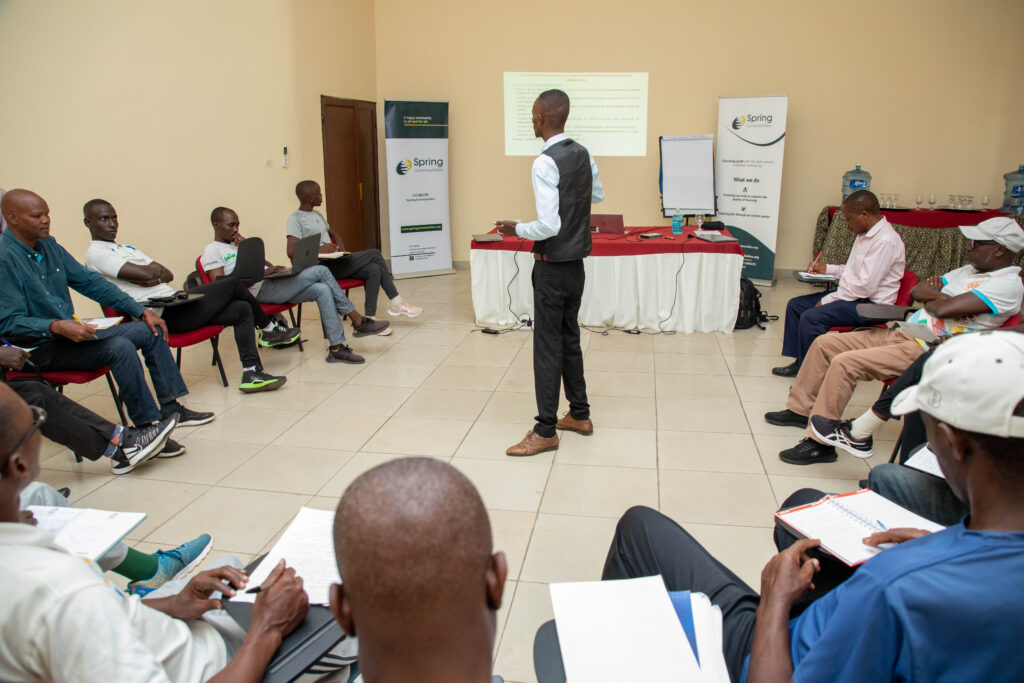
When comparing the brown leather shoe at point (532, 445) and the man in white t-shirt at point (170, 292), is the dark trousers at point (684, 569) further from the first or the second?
the man in white t-shirt at point (170, 292)

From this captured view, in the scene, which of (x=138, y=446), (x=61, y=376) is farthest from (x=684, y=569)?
(x=61, y=376)

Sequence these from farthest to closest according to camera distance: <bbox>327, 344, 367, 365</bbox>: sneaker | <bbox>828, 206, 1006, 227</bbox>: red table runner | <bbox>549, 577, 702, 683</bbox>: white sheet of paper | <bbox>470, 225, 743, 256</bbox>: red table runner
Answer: <bbox>828, 206, 1006, 227</bbox>: red table runner, <bbox>470, 225, 743, 256</bbox>: red table runner, <bbox>327, 344, 367, 365</bbox>: sneaker, <bbox>549, 577, 702, 683</bbox>: white sheet of paper

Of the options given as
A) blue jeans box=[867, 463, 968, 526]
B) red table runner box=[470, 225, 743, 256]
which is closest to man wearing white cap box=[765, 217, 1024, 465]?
blue jeans box=[867, 463, 968, 526]

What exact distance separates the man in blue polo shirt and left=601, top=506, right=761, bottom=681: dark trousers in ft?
0.44

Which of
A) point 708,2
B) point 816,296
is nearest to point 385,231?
point 708,2

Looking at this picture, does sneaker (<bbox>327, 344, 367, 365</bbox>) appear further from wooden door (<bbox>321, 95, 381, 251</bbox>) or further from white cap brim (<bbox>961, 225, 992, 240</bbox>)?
white cap brim (<bbox>961, 225, 992, 240</bbox>)

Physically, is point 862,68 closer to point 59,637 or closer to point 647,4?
point 647,4

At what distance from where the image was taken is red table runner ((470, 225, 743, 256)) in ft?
17.2

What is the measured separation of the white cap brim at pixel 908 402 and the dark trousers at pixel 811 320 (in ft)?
8.74

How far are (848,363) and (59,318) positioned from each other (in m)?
3.71

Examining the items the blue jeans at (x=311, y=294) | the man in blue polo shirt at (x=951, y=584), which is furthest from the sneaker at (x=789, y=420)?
the blue jeans at (x=311, y=294)

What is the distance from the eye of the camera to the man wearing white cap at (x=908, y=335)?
290cm

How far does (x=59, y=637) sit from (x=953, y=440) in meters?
1.32

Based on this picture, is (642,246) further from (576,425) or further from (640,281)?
(576,425)
